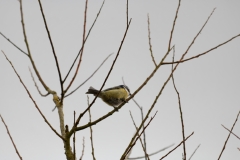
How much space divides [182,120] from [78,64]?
0.73m

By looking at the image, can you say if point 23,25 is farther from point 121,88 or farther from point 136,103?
point 121,88

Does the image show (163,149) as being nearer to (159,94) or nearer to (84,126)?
(159,94)

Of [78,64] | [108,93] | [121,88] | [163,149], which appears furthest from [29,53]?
[121,88]

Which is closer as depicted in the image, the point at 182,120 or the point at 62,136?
the point at 62,136

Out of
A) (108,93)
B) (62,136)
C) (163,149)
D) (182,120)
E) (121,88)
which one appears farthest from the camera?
(121,88)

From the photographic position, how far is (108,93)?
6.02m

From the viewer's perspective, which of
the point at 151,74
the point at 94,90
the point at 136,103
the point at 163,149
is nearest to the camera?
the point at 151,74

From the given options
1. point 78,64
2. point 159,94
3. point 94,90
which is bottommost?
point 159,94

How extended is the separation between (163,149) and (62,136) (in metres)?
1.34

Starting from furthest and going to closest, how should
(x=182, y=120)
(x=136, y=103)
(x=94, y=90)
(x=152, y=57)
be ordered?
(x=94, y=90) → (x=136, y=103) → (x=152, y=57) → (x=182, y=120)

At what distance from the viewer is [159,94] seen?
1.80 metres

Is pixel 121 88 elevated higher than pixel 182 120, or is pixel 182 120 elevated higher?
pixel 121 88

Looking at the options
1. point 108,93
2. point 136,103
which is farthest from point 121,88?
point 136,103

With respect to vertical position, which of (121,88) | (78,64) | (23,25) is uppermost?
(121,88)
